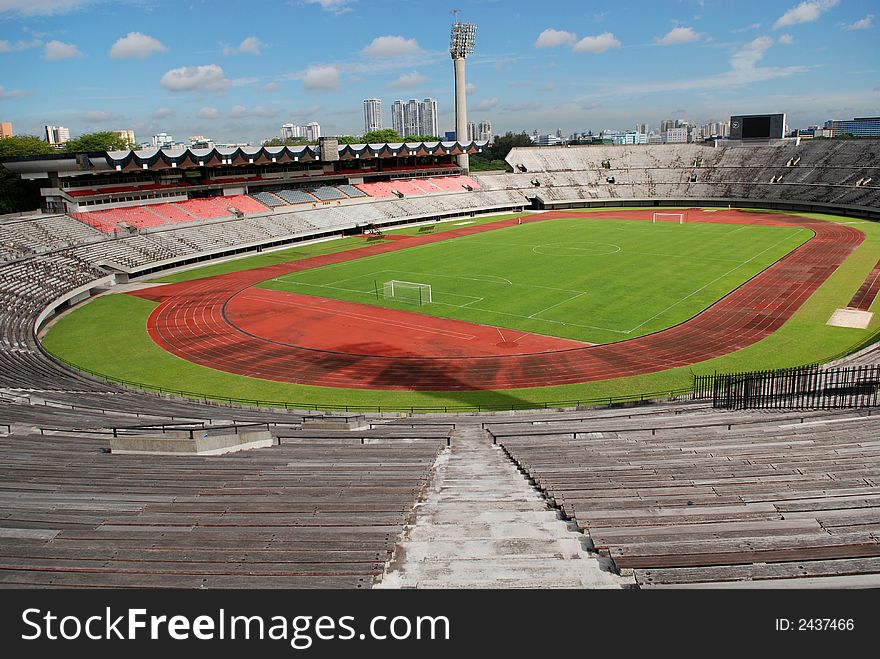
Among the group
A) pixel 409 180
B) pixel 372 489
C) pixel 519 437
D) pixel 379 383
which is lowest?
pixel 379 383

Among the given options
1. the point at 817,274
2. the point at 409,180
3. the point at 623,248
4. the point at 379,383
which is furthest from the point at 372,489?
the point at 409,180

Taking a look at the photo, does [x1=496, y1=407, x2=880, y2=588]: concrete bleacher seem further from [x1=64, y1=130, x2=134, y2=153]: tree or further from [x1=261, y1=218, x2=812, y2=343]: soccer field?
[x1=64, y1=130, x2=134, y2=153]: tree

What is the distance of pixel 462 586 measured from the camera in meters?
8.70

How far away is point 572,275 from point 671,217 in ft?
138

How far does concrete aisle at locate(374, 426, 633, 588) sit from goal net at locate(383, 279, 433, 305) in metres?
32.2

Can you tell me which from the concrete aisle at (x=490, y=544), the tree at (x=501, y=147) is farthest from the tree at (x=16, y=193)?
the tree at (x=501, y=147)

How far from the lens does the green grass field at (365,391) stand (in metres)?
27.9

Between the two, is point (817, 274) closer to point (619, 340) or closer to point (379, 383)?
point (619, 340)

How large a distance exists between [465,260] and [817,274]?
92.8 feet

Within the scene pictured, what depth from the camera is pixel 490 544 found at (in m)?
10.2

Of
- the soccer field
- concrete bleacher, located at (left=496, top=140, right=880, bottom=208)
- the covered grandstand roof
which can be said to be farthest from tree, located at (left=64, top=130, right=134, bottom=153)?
the soccer field

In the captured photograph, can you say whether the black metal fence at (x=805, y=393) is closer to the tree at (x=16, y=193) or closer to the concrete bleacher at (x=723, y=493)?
the concrete bleacher at (x=723, y=493)

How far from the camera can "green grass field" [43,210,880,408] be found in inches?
1098

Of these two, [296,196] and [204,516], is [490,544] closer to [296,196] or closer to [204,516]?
[204,516]
